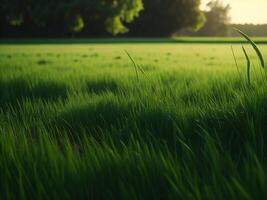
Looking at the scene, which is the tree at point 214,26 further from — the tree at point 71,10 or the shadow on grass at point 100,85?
the shadow on grass at point 100,85

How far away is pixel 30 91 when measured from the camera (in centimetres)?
254

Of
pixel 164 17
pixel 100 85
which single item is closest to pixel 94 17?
pixel 164 17

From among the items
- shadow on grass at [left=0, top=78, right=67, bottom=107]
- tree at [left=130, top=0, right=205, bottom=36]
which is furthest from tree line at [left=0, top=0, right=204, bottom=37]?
shadow on grass at [left=0, top=78, right=67, bottom=107]

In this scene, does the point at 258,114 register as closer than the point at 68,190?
No

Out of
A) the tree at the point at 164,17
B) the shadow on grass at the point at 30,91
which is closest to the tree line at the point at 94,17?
the tree at the point at 164,17

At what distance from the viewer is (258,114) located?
121 centimetres

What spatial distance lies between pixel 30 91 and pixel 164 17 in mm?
42703

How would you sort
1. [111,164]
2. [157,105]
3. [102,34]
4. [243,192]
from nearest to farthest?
[243,192], [111,164], [157,105], [102,34]

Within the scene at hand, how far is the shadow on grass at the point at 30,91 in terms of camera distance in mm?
2393

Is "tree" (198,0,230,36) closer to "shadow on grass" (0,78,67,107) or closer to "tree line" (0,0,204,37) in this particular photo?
"tree line" (0,0,204,37)

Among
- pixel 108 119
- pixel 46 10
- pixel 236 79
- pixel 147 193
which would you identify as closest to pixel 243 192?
pixel 147 193

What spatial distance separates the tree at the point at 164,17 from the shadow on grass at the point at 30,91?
41.5 m

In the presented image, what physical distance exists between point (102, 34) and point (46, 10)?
13045mm

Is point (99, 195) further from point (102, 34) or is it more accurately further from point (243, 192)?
point (102, 34)
